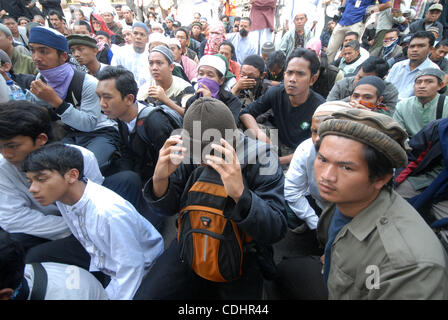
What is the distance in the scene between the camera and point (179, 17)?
11.5 meters

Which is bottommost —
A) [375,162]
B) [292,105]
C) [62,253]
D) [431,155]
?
[62,253]

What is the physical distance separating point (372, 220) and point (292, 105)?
2.31m

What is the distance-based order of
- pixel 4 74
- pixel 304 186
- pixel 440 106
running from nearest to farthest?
pixel 304 186, pixel 440 106, pixel 4 74

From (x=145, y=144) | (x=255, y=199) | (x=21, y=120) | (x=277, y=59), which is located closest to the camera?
(x=255, y=199)

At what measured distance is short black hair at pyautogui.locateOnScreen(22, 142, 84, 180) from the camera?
1.62 metres

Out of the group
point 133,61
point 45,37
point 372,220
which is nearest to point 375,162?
point 372,220

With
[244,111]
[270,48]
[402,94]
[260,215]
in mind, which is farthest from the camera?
[270,48]

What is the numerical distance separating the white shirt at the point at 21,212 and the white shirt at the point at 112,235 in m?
0.34

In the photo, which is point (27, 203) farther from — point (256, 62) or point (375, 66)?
point (375, 66)

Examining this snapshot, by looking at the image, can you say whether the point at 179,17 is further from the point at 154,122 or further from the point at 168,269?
the point at 168,269

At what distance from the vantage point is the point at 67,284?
139cm

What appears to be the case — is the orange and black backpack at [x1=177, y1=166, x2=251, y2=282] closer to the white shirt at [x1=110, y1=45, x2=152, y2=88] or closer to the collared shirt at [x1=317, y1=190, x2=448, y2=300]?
the collared shirt at [x1=317, y1=190, x2=448, y2=300]

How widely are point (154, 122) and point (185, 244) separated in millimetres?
1331

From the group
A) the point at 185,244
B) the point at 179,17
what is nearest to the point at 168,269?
the point at 185,244
